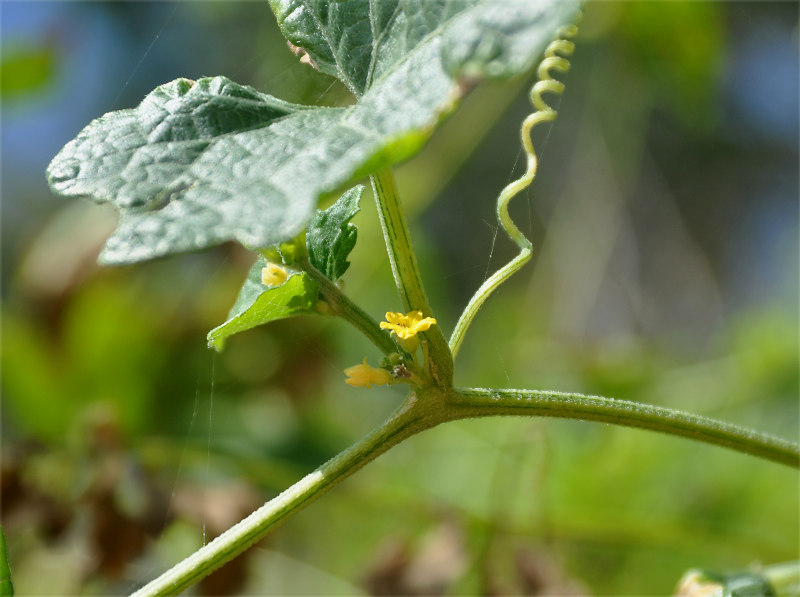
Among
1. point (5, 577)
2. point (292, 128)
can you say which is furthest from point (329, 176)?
point (5, 577)

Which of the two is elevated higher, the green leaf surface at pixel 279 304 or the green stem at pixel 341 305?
the green stem at pixel 341 305

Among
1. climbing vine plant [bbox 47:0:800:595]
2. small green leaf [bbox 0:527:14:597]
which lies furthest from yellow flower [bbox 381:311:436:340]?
small green leaf [bbox 0:527:14:597]

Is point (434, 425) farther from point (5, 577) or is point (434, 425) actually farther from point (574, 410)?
point (5, 577)

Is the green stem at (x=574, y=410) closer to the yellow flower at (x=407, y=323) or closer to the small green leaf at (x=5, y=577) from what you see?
the yellow flower at (x=407, y=323)

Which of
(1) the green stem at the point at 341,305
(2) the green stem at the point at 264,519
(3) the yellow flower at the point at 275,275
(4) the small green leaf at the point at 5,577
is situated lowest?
(4) the small green leaf at the point at 5,577

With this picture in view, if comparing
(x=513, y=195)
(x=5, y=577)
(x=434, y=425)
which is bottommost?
(x=5, y=577)

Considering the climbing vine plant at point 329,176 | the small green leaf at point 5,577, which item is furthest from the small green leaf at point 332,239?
the small green leaf at point 5,577

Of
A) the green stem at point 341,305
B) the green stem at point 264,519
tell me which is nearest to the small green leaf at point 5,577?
the green stem at point 264,519
